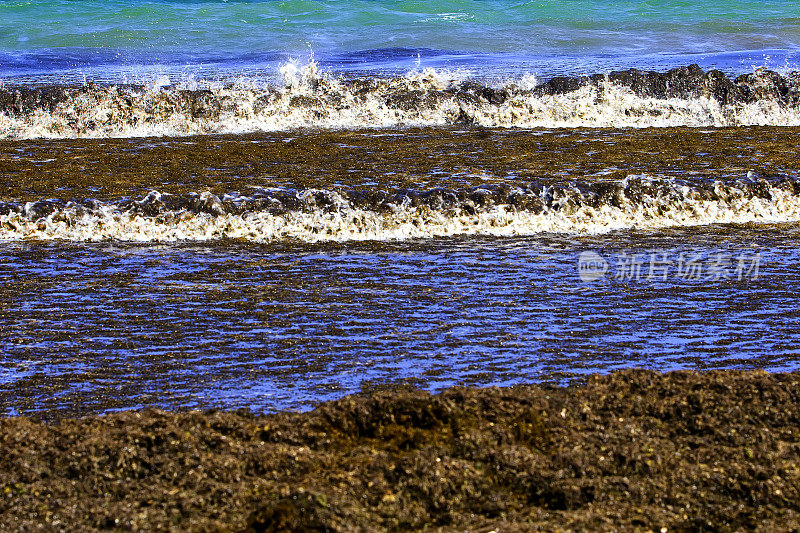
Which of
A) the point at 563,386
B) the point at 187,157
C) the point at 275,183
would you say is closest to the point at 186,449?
Result: the point at 563,386

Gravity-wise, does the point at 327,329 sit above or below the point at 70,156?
below

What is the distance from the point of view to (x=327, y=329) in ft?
16.8

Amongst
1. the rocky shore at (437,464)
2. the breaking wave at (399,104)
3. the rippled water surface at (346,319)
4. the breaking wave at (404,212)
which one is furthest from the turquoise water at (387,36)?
the rocky shore at (437,464)

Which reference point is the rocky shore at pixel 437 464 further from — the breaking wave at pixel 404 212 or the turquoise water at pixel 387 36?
the turquoise water at pixel 387 36

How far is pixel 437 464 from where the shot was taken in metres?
3.29

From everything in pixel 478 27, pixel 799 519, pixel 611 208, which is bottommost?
pixel 799 519

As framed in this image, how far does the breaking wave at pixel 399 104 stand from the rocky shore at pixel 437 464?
30.0 feet

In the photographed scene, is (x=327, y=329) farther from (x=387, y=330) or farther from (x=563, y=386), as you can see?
(x=563, y=386)

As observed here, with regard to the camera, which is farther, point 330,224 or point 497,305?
point 330,224

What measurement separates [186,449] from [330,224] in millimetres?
4481

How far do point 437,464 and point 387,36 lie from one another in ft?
75.6

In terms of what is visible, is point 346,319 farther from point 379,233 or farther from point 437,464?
point 379,233

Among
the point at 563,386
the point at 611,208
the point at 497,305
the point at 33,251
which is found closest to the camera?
the point at 563,386

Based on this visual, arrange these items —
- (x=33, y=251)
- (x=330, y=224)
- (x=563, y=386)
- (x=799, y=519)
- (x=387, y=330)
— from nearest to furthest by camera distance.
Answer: (x=799, y=519) < (x=563, y=386) < (x=387, y=330) < (x=33, y=251) < (x=330, y=224)
